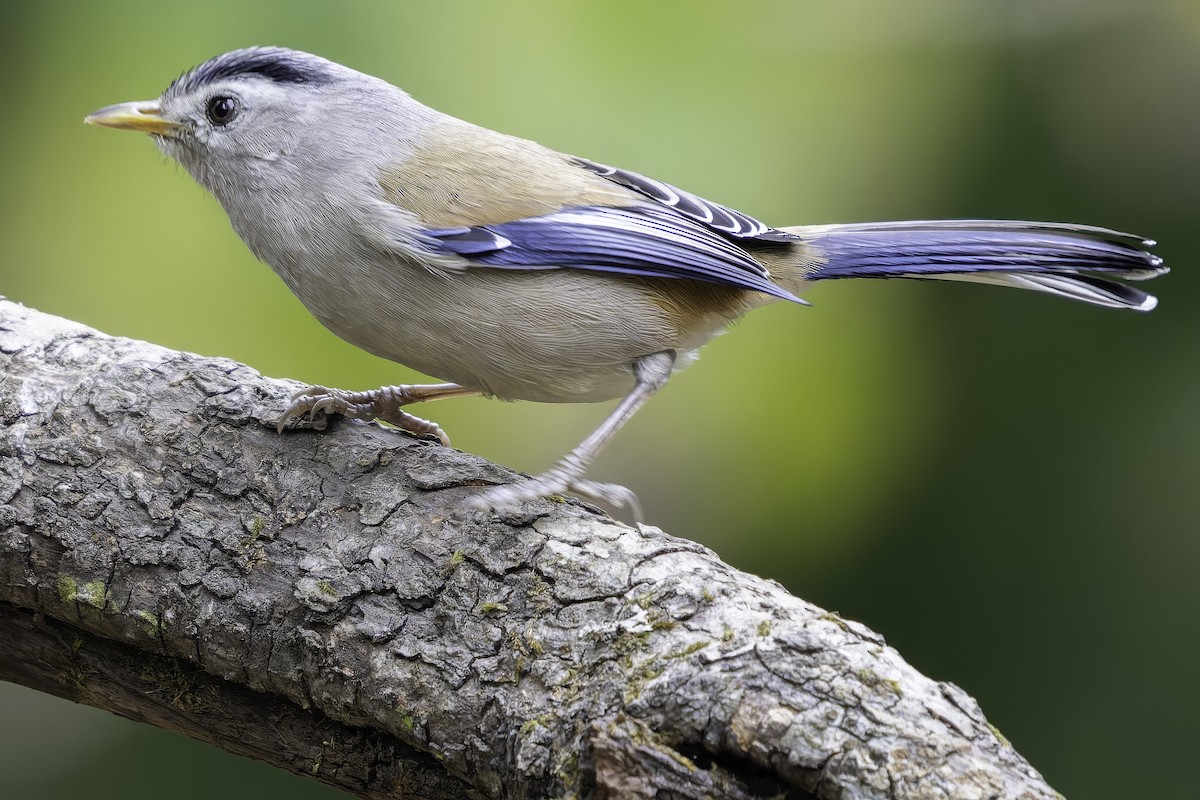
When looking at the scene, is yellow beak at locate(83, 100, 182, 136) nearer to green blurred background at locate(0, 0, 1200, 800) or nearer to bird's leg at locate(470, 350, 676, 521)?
green blurred background at locate(0, 0, 1200, 800)

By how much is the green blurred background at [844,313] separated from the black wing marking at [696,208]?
0.94 metres

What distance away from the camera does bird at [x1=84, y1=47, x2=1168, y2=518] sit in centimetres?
286

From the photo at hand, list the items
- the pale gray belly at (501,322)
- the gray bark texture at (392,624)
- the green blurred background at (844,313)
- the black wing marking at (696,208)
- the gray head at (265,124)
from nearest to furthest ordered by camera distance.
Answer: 1. the gray bark texture at (392,624)
2. the pale gray belly at (501,322)
3. the gray head at (265,124)
4. the black wing marking at (696,208)
5. the green blurred background at (844,313)

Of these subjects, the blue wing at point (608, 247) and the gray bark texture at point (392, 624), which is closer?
the gray bark texture at point (392, 624)

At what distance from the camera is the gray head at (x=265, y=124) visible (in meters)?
3.05

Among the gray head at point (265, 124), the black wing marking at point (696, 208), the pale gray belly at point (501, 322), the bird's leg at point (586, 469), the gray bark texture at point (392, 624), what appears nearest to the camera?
the gray bark texture at point (392, 624)

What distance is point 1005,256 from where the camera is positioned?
3.16 meters

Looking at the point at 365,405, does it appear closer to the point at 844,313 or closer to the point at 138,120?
the point at 138,120

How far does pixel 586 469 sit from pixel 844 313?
2030mm

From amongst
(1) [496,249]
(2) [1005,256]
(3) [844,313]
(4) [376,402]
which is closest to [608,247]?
(1) [496,249]

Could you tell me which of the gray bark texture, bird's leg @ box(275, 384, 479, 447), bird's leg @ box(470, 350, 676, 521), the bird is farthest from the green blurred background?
the gray bark texture

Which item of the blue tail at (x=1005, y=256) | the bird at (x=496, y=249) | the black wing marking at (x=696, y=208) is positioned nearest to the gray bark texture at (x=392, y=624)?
the bird at (x=496, y=249)

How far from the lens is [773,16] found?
15.0 feet

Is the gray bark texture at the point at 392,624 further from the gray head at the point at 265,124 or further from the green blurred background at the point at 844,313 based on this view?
the green blurred background at the point at 844,313
